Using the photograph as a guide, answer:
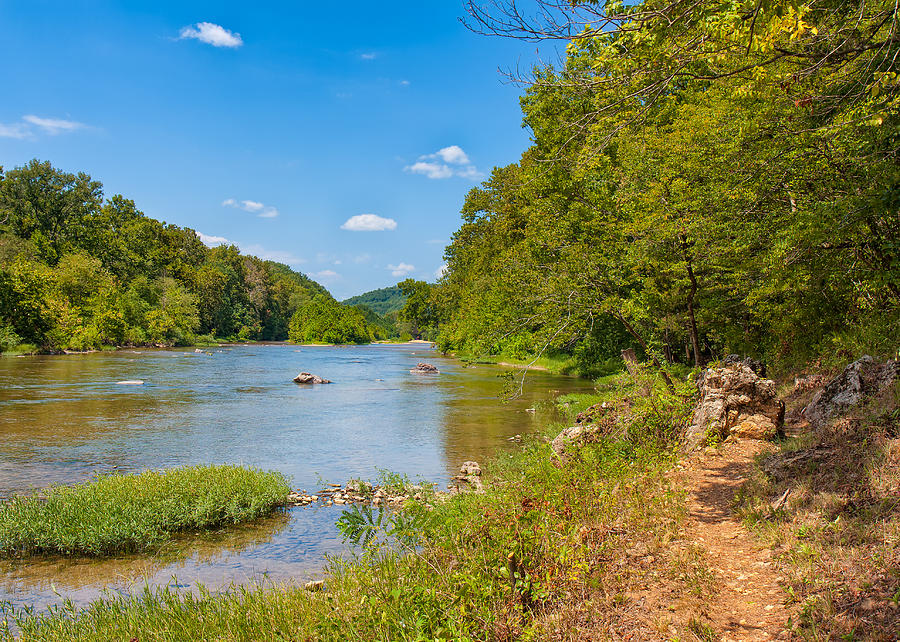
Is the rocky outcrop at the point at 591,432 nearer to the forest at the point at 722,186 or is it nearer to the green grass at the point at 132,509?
the forest at the point at 722,186

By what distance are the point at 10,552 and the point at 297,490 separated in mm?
4549

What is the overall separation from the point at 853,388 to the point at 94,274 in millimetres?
71755

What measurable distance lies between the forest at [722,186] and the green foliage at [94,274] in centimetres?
5078

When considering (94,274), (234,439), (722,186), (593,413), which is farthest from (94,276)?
(722,186)

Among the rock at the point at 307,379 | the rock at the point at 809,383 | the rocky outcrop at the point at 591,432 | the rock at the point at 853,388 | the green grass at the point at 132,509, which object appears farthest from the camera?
the rock at the point at 307,379

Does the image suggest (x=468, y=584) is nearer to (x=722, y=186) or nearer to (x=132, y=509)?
(x=132, y=509)

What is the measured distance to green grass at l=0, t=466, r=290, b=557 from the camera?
8.12 meters

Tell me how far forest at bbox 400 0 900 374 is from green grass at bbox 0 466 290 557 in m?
5.19

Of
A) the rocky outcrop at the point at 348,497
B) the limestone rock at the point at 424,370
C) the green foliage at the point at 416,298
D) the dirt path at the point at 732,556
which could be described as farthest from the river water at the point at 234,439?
the green foliage at the point at 416,298

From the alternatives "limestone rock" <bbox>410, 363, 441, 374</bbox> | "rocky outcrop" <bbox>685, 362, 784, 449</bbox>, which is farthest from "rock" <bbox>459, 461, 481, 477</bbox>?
"limestone rock" <bbox>410, 363, 441, 374</bbox>

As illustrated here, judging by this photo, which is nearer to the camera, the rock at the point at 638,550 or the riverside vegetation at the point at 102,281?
the rock at the point at 638,550

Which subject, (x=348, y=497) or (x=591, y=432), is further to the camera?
(x=348, y=497)

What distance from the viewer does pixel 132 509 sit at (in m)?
8.82

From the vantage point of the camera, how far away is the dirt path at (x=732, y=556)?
151 inches
